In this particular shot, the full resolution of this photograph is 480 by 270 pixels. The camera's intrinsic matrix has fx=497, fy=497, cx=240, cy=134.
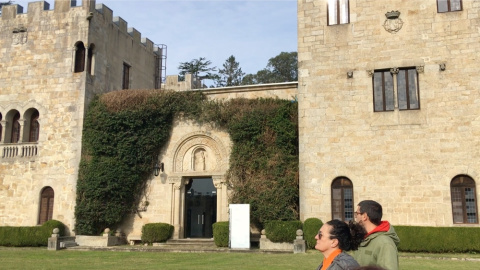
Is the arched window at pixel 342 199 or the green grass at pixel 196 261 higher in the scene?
the arched window at pixel 342 199

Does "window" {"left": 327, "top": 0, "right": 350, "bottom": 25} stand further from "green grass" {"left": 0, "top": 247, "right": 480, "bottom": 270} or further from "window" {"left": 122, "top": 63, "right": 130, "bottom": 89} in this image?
"window" {"left": 122, "top": 63, "right": 130, "bottom": 89}

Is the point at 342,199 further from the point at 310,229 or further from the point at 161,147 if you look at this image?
the point at 161,147

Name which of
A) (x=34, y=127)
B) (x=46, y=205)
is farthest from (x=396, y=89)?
(x=34, y=127)

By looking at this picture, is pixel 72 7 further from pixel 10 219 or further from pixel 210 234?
pixel 210 234

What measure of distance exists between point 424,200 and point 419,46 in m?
5.60

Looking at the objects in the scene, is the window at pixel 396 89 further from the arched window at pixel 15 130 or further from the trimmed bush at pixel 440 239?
the arched window at pixel 15 130

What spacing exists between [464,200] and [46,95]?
1759cm

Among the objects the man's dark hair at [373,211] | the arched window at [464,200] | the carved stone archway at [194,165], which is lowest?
the man's dark hair at [373,211]

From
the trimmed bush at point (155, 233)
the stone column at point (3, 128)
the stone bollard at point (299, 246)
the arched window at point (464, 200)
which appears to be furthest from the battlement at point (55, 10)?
the arched window at point (464, 200)

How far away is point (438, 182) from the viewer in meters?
17.2

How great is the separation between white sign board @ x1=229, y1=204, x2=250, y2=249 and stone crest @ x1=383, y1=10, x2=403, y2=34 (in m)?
8.44

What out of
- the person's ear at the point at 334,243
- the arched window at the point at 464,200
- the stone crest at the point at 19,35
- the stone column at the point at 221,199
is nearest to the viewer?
the person's ear at the point at 334,243

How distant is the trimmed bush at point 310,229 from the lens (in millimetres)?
17269

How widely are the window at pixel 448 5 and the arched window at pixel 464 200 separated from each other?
6106mm
